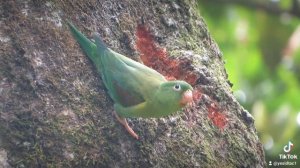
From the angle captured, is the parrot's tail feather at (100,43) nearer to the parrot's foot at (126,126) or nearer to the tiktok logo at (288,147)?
the parrot's foot at (126,126)

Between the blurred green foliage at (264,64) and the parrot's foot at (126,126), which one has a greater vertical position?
the blurred green foliage at (264,64)

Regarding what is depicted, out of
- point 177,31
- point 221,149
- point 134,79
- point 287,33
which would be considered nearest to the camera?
point 134,79

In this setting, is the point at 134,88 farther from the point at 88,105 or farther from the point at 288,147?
the point at 288,147

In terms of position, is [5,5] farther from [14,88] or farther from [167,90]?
[167,90]

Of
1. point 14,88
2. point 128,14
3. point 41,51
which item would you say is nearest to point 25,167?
point 14,88
